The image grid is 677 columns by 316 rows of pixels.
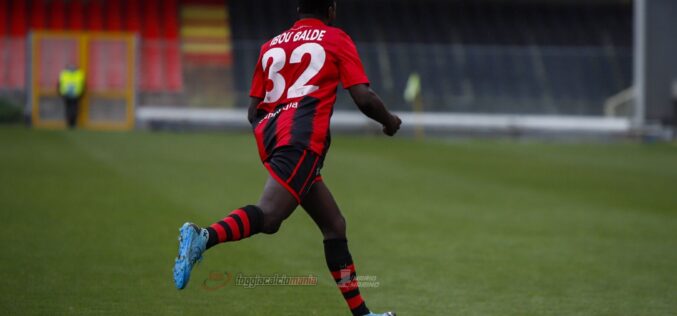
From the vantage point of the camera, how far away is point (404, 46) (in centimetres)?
3341

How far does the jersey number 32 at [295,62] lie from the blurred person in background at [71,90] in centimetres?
2325

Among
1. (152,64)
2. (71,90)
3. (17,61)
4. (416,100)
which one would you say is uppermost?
(17,61)

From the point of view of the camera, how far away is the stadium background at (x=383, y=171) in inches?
283

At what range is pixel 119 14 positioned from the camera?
120 ft

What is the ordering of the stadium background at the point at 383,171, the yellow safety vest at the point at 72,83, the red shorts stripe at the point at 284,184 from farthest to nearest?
1. the yellow safety vest at the point at 72,83
2. the stadium background at the point at 383,171
3. the red shorts stripe at the point at 284,184

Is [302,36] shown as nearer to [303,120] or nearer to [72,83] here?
[303,120]

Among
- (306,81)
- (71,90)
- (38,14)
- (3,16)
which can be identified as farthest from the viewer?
(38,14)

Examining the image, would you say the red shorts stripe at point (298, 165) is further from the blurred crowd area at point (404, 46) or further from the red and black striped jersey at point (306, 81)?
the blurred crowd area at point (404, 46)

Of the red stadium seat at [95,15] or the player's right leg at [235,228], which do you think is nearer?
the player's right leg at [235,228]

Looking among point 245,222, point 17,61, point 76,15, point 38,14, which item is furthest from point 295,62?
point 38,14

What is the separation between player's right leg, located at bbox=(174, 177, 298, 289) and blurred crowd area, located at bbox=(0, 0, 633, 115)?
2482 centimetres

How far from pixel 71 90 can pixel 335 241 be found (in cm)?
2329

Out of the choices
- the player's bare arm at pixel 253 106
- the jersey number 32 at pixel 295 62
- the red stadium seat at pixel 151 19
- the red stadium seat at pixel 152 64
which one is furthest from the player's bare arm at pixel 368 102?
the red stadium seat at pixel 151 19

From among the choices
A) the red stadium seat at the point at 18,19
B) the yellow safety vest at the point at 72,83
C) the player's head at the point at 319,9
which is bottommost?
the yellow safety vest at the point at 72,83
